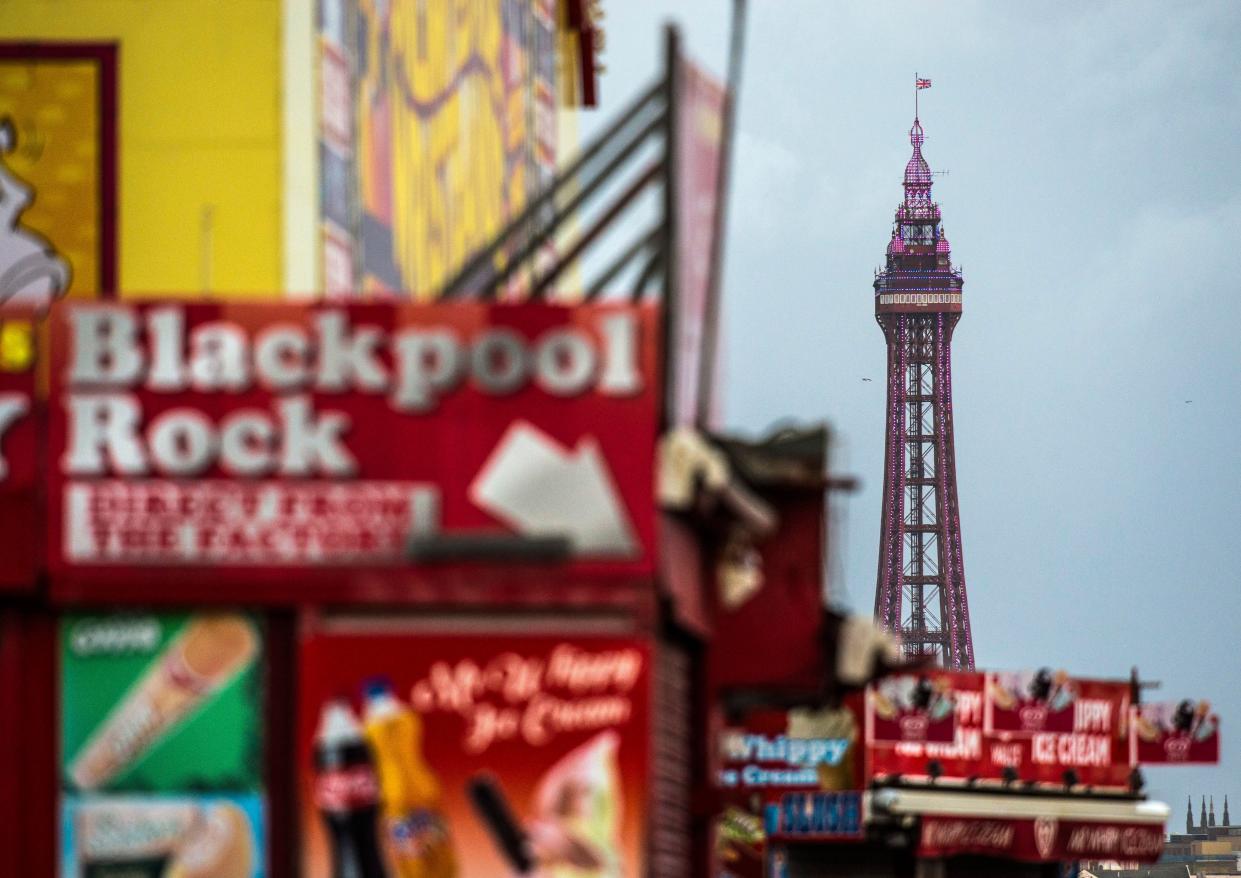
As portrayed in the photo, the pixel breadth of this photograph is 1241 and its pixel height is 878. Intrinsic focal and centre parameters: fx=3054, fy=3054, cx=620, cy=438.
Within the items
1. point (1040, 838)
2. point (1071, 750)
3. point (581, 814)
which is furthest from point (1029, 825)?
point (581, 814)

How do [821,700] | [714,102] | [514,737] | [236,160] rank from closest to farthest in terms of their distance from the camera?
[514,737] < [714,102] < [236,160] < [821,700]

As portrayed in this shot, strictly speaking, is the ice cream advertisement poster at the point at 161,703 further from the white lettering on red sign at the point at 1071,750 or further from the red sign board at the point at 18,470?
the white lettering on red sign at the point at 1071,750

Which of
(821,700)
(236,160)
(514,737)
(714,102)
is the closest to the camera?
(514,737)

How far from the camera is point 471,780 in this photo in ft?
59.3

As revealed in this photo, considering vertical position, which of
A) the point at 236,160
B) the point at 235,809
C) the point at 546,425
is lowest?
the point at 235,809

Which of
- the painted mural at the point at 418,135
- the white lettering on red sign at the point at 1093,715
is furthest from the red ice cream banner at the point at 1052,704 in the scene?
the painted mural at the point at 418,135

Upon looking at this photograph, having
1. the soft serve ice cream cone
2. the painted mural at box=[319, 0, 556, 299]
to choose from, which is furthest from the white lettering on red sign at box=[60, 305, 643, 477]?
the painted mural at box=[319, 0, 556, 299]

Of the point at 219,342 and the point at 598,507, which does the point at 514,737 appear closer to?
the point at 598,507

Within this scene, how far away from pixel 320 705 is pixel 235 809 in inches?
35.4

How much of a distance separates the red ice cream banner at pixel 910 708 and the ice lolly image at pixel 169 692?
23781 mm

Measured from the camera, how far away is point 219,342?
1861 centimetres

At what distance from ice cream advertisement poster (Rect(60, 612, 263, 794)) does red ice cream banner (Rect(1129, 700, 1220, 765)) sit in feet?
97.5

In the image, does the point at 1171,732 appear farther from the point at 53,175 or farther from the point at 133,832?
the point at 133,832

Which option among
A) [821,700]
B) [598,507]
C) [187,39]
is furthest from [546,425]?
[821,700]
